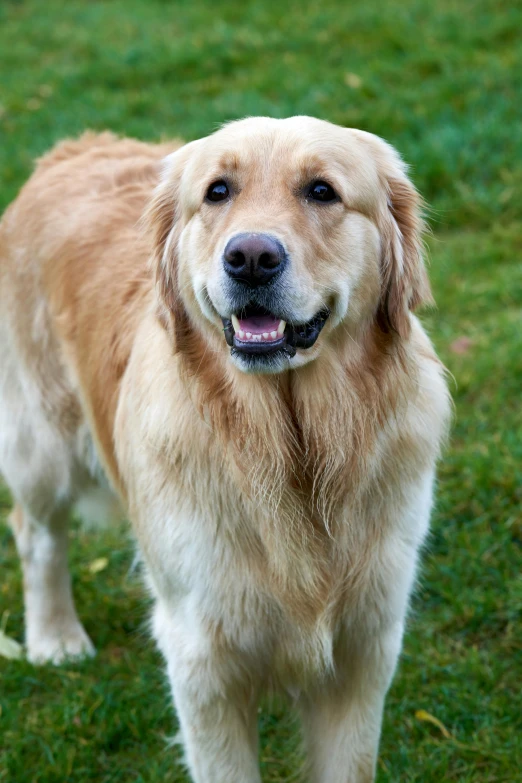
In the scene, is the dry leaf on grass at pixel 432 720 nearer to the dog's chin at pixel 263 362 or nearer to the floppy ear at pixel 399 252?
the floppy ear at pixel 399 252

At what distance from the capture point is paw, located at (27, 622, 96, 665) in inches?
162

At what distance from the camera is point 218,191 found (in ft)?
9.05

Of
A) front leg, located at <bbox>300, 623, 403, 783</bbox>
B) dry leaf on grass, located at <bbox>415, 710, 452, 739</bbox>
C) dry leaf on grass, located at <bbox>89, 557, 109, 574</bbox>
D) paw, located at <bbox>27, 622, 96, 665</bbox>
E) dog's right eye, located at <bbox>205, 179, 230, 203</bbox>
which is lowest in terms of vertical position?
paw, located at <bbox>27, 622, 96, 665</bbox>

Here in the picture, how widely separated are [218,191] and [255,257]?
375mm

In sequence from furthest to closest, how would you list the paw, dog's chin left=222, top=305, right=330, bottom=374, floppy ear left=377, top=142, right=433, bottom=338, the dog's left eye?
the paw
floppy ear left=377, top=142, right=433, bottom=338
the dog's left eye
dog's chin left=222, top=305, right=330, bottom=374

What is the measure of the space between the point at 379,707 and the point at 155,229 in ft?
5.10

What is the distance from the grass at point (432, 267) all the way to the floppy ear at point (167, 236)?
1280 millimetres

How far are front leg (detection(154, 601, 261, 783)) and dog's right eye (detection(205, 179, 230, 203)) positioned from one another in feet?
3.74

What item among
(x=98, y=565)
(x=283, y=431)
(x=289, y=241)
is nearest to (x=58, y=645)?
(x=98, y=565)

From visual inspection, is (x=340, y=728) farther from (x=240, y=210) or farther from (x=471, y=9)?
(x=471, y=9)

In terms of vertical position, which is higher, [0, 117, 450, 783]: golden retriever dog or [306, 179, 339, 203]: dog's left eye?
[306, 179, 339, 203]: dog's left eye

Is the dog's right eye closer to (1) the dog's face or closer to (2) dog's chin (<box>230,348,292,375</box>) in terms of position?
(1) the dog's face

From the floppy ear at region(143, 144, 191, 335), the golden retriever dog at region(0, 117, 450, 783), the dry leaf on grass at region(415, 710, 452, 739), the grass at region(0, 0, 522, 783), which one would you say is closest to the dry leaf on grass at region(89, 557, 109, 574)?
the grass at region(0, 0, 522, 783)

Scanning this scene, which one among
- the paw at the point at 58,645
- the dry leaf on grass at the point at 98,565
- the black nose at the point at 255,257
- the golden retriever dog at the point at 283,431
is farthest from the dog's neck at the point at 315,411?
the dry leaf on grass at the point at 98,565
